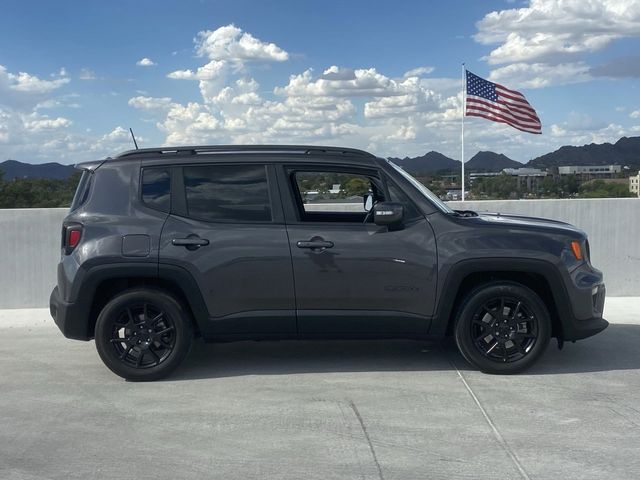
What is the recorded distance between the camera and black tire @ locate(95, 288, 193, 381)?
18.6 feet

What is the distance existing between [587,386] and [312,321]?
2.27 metres

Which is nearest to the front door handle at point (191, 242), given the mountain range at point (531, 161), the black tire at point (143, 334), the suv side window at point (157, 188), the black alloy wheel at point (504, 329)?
the suv side window at point (157, 188)

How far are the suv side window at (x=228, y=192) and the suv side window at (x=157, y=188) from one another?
0.52ft

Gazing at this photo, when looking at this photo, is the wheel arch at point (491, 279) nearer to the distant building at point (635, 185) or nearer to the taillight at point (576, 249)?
the taillight at point (576, 249)

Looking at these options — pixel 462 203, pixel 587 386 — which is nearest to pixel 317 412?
pixel 587 386

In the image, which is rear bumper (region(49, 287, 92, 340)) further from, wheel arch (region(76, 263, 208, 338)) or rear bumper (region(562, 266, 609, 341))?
rear bumper (region(562, 266, 609, 341))

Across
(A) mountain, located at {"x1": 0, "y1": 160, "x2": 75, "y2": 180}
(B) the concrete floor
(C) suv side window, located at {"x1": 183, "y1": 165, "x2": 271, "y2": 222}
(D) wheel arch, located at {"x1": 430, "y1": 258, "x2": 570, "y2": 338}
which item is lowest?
(B) the concrete floor

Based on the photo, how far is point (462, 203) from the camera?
29.9ft

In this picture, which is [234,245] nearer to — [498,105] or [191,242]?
[191,242]

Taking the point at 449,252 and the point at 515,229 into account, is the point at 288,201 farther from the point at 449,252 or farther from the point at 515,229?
the point at 515,229

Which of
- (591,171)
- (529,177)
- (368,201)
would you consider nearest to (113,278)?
(368,201)

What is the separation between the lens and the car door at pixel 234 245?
222 inches

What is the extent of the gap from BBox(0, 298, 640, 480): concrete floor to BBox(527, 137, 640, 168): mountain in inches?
398

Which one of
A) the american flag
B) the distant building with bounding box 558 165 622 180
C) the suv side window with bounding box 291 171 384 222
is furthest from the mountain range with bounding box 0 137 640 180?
the suv side window with bounding box 291 171 384 222
